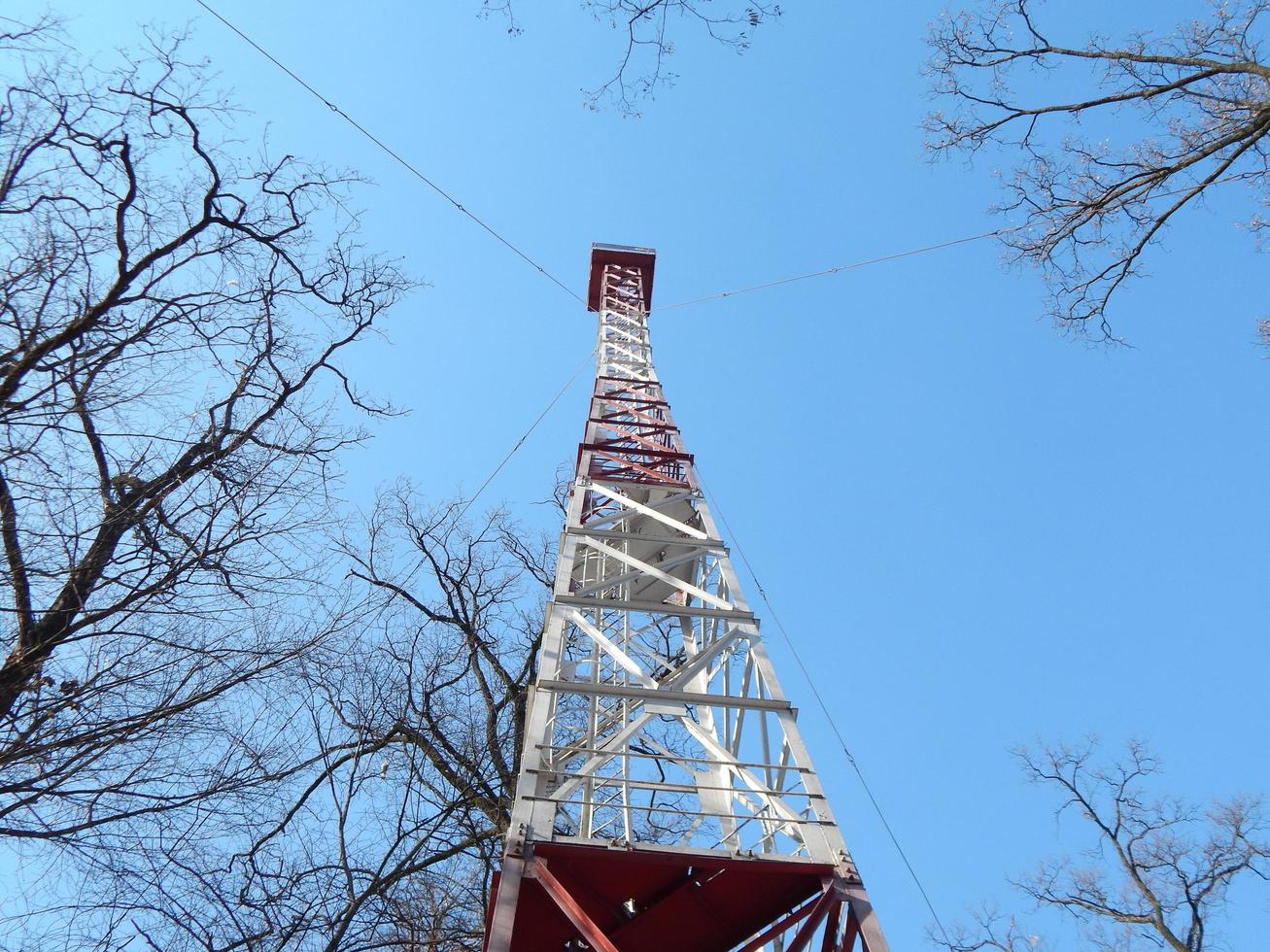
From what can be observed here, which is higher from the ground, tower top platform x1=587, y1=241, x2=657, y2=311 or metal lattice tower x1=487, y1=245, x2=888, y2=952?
tower top platform x1=587, y1=241, x2=657, y2=311

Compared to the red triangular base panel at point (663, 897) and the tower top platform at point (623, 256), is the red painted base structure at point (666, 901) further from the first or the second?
the tower top platform at point (623, 256)

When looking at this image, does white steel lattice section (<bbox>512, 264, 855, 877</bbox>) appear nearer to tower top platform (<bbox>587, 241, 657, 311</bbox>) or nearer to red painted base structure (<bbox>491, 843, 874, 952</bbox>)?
red painted base structure (<bbox>491, 843, 874, 952</bbox>)

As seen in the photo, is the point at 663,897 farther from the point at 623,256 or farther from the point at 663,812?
the point at 623,256

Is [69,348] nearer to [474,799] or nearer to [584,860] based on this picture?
[584,860]

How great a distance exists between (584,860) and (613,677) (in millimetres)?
4510

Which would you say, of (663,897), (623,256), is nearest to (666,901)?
(663,897)

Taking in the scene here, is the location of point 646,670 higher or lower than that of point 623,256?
lower

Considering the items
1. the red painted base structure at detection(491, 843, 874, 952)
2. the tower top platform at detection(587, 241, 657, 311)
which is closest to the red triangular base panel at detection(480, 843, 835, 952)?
the red painted base structure at detection(491, 843, 874, 952)

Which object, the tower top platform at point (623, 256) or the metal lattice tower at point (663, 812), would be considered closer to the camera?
the metal lattice tower at point (663, 812)

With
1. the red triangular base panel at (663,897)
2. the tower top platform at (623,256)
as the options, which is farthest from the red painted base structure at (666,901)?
the tower top platform at (623,256)

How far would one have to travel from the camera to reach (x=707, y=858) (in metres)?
5.59

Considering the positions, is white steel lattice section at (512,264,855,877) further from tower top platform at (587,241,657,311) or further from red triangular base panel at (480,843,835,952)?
tower top platform at (587,241,657,311)

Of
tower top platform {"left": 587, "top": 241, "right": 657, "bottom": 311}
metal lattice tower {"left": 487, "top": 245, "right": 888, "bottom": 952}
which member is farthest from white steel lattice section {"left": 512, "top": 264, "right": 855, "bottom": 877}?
tower top platform {"left": 587, "top": 241, "right": 657, "bottom": 311}

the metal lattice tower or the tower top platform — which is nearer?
the metal lattice tower
